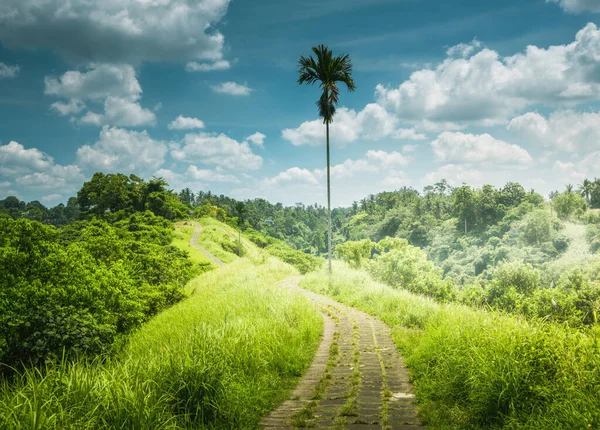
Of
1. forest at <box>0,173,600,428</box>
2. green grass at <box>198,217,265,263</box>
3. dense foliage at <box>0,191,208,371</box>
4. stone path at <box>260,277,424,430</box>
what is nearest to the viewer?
forest at <box>0,173,600,428</box>

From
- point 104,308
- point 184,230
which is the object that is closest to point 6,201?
point 184,230

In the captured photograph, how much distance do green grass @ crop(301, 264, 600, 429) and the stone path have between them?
13.3 inches

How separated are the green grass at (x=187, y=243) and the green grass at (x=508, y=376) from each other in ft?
108

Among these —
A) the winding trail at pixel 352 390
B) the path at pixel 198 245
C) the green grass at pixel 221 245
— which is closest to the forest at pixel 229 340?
the winding trail at pixel 352 390

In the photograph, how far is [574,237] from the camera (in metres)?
45.3

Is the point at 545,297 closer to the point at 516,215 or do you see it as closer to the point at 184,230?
the point at 516,215

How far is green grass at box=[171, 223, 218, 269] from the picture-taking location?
130ft

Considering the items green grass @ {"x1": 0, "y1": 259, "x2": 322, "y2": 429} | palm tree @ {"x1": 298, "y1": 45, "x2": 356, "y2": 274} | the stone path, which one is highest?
palm tree @ {"x1": 298, "y1": 45, "x2": 356, "y2": 274}

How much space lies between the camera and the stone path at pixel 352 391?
14.5 feet

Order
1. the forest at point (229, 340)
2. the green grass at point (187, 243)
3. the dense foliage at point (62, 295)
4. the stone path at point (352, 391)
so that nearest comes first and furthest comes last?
the forest at point (229, 340), the stone path at point (352, 391), the dense foliage at point (62, 295), the green grass at point (187, 243)

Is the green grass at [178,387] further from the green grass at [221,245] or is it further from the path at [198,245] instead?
the green grass at [221,245]

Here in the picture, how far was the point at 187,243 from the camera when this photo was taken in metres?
50.2

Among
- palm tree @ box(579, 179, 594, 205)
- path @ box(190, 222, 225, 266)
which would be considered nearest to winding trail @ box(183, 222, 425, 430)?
path @ box(190, 222, 225, 266)

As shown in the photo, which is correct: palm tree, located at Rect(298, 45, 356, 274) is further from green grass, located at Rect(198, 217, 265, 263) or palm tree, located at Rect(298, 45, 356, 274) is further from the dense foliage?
green grass, located at Rect(198, 217, 265, 263)
